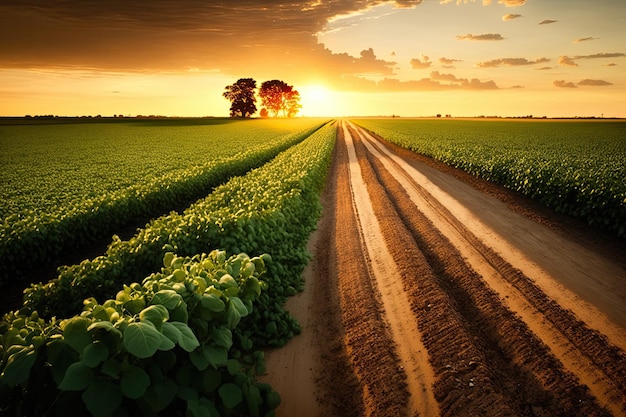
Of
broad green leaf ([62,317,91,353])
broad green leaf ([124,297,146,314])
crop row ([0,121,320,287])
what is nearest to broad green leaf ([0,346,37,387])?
broad green leaf ([62,317,91,353])

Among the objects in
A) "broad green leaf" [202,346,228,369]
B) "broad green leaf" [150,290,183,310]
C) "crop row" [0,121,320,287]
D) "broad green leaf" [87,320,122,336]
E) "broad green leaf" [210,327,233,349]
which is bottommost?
"crop row" [0,121,320,287]

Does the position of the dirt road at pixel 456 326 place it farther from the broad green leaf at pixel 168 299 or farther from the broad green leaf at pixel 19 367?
the broad green leaf at pixel 19 367

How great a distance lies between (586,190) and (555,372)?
10187mm

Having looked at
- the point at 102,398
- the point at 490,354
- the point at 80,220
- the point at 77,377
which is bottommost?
the point at 490,354

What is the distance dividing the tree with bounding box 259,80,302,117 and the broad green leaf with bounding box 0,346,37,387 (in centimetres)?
15600

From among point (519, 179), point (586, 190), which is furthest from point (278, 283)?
point (519, 179)

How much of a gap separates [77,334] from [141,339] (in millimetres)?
519

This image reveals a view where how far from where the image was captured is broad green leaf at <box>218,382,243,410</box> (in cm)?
287

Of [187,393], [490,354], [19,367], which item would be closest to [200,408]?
[187,393]

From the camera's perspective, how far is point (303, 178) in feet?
42.7

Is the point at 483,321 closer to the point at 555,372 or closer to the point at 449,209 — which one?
the point at 555,372

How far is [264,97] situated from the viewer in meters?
149

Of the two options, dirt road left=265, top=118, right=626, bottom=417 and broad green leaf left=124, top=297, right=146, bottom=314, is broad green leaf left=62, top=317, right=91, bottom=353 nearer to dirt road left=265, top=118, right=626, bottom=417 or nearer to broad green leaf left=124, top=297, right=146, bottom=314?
broad green leaf left=124, top=297, right=146, bottom=314

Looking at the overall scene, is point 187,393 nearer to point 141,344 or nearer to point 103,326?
point 141,344
